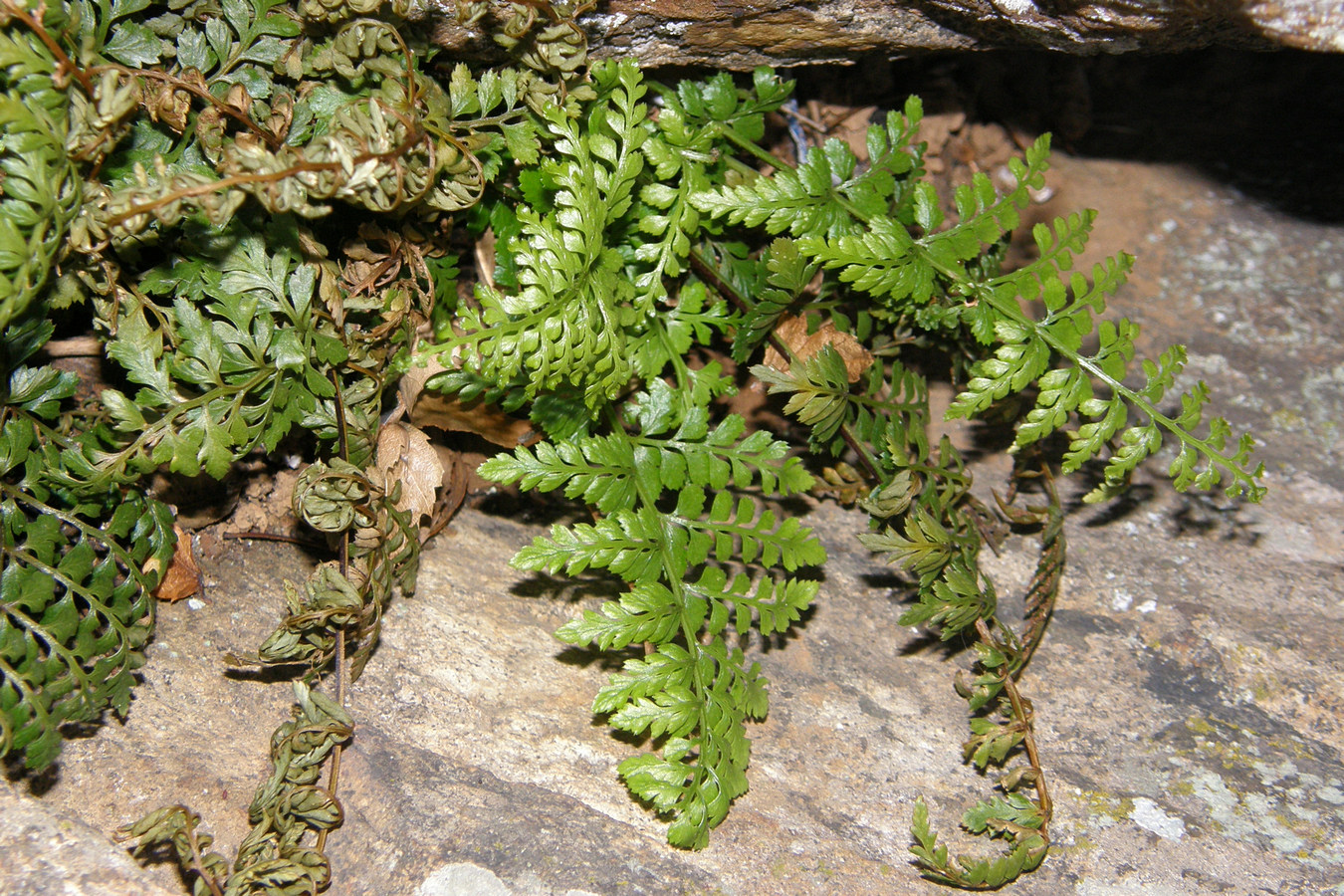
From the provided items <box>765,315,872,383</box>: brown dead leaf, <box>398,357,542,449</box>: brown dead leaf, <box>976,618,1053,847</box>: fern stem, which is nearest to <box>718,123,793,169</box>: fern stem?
<box>765,315,872,383</box>: brown dead leaf

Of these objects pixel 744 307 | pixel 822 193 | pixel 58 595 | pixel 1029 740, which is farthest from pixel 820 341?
pixel 58 595

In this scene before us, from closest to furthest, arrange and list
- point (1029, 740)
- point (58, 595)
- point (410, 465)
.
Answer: point (58, 595)
point (1029, 740)
point (410, 465)

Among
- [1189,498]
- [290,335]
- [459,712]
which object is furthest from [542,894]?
[1189,498]

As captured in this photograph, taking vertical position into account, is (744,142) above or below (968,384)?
above

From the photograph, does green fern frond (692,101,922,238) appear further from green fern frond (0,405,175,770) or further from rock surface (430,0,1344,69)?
green fern frond (0,405,175,770)

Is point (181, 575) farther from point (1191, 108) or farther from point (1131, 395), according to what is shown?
point (1191, 108)

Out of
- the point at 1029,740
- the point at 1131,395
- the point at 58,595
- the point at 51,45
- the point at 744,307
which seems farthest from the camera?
the point at 744,307

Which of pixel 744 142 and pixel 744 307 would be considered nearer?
pixel 744 142
